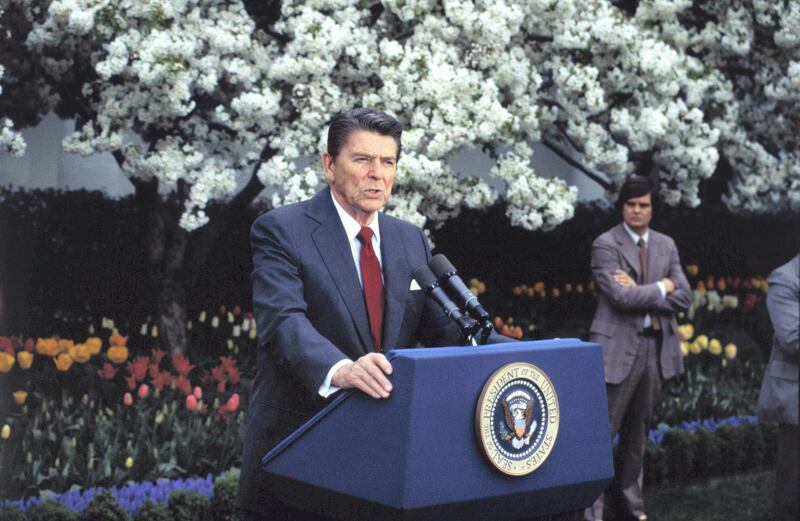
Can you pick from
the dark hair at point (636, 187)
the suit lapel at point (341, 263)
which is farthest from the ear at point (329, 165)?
the dark hair at point (636, 187)

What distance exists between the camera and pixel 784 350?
6.23 m

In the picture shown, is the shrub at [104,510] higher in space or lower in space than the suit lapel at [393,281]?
lower

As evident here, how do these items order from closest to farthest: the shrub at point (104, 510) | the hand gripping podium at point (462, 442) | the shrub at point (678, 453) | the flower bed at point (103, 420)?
the hand gripping podium at point (462, 442), the shrub at point (104, 510), the flower bed at point (103, 420), the shrub at point (678, 453)

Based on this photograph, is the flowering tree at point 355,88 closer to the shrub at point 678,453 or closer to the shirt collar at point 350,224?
the shrub at point 678,453

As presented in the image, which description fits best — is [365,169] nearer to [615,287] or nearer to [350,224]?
[350,224]

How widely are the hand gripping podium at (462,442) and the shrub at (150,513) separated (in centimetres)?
312

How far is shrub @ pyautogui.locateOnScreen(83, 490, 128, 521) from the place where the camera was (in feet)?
18.3

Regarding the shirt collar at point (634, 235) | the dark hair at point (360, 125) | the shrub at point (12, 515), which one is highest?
the shirt collar at point (634, 235)

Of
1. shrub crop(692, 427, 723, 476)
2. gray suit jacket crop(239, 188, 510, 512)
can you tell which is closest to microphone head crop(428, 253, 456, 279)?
gray suit jacket crop(239, 188, 510, 512)

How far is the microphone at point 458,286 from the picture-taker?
2893 mm

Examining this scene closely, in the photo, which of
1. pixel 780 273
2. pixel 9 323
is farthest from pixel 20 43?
pixel 780 273

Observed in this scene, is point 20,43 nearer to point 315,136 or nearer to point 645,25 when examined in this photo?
point 315,136

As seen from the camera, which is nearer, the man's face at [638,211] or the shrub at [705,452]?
the man's face at [638,211]

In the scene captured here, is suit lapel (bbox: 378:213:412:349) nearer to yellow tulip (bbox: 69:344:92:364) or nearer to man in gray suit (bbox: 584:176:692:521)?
man in gray suit (bbox: 584:176:692:521)
